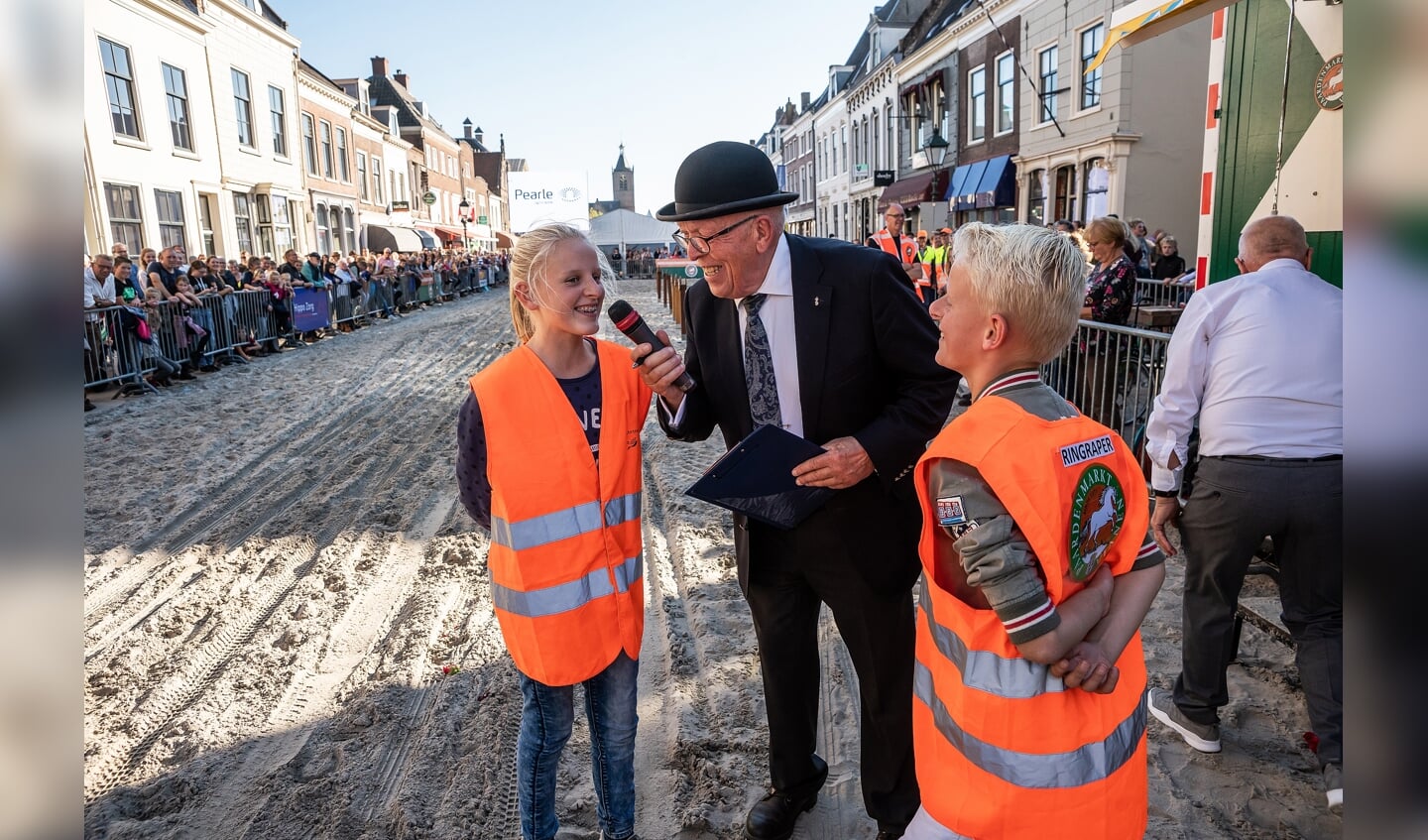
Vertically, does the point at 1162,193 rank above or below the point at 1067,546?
above

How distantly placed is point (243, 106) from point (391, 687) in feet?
86.5

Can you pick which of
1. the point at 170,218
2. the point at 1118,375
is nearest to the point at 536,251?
the point at 1118,375

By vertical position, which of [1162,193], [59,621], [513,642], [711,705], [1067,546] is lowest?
[711,705]

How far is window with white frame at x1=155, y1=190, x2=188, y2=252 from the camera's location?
19469 mm

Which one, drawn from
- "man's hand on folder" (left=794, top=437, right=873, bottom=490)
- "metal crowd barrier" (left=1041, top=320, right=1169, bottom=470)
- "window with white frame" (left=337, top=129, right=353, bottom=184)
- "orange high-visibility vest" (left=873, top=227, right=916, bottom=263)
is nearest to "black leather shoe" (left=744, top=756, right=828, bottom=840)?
"man's hand on folder" (left=794, top=437, right=873, bottom=490)

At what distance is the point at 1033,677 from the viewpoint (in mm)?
1584

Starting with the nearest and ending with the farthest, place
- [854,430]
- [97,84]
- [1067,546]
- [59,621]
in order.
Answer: [59,621]
[1067,546]
[854,430]
[97,84]

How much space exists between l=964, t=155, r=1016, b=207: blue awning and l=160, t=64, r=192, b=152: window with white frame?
69.0 ft

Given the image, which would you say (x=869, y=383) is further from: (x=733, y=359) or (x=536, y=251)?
(x=536, y=251)

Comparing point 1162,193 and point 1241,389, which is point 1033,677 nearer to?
point 1241,389

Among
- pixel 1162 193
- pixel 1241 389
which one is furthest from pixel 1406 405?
pixel 1162 193

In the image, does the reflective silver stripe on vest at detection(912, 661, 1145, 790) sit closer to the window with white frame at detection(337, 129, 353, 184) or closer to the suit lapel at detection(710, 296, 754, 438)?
the suit lapel at detection(710, 296, 754, 438)

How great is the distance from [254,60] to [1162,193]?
25666 millimetres

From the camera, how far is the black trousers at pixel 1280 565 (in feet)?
9.15
